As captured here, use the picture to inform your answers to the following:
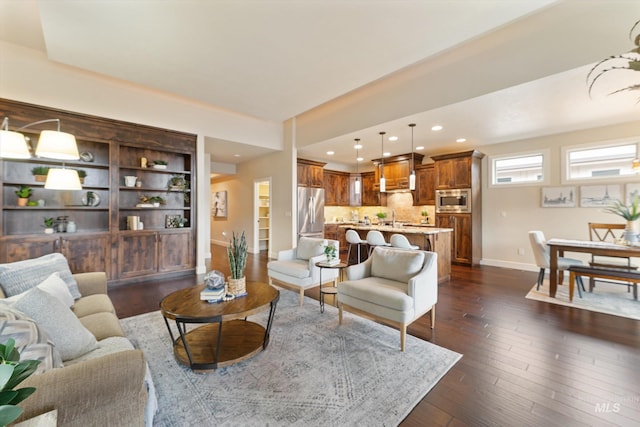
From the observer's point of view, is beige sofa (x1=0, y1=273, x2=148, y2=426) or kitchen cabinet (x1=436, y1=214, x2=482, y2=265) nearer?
beige sofa (x1=0, y1=273, x2=148, y2=426)

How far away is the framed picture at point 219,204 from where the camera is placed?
30.2 ft

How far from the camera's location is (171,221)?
210 inches

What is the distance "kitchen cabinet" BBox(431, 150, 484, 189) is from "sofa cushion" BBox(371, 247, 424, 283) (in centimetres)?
404

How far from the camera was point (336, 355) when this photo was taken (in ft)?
7.76

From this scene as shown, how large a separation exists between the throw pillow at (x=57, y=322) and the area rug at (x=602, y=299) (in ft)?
16.9

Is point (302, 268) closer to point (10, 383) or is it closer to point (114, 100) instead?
point (10, 383)

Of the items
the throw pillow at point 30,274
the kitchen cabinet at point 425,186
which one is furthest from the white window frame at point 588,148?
the throw pillow at point 30,274

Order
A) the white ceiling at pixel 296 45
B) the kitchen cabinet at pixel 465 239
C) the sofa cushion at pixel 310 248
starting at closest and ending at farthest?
the white ceiling at pixel 296 45 < the sofa cushion at pixel 310 248 < the kitchen cabinet at pixel 465 239

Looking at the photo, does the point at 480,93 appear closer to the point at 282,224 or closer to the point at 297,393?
the point at 297,393

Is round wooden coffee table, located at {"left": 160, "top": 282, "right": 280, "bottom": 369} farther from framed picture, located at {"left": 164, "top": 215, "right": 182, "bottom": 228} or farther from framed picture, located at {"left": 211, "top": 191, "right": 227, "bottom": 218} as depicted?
framed picture, located at {"left": 211, "top": 191, "right": 227, "bottom": 218}

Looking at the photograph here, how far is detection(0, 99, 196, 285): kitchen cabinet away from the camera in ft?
13.0

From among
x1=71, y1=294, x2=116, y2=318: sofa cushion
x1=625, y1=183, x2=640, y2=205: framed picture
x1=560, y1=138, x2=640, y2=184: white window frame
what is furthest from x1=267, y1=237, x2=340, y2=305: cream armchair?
x1=625, y1=183, x2=640, y2=205: framed picture

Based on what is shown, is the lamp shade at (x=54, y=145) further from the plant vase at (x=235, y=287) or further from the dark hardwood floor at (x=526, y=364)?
the dark hardwood floor at (x=526, y=364)

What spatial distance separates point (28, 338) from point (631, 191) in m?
7.67
